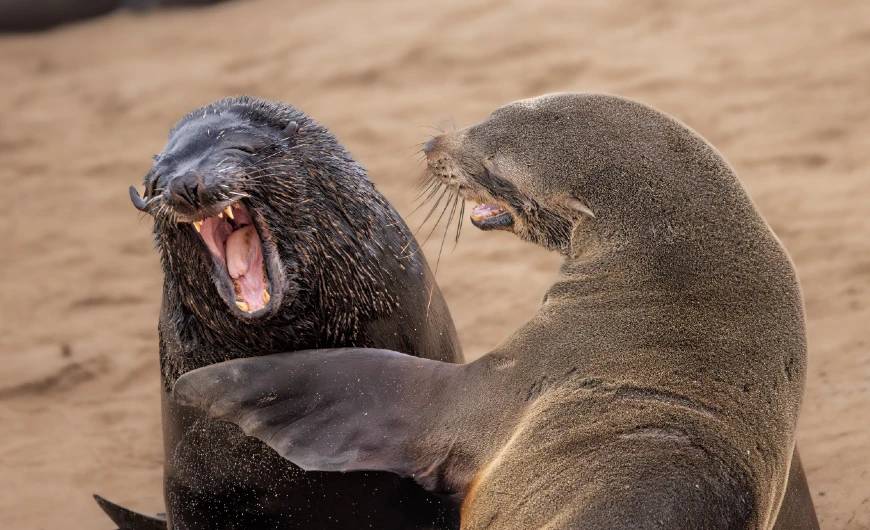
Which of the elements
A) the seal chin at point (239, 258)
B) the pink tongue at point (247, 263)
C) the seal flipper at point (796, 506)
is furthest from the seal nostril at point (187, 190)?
the seal flipper at point (796, 506)

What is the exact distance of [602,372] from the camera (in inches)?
127

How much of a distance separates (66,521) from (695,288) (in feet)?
11.1

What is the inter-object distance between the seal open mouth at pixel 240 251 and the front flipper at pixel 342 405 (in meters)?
0.33

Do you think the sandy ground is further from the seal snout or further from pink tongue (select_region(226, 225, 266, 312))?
the seal snout

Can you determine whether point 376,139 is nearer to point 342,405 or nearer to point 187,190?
point 187,190

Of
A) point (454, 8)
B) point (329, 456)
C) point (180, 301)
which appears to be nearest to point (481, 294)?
point (180, 301)

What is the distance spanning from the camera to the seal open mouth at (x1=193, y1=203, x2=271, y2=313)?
394 centimetres

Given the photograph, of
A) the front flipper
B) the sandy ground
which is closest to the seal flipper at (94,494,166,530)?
the sandy ground

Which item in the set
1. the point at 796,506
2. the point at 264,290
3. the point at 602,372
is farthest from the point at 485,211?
the point at 796,506

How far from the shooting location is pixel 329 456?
3.45 m

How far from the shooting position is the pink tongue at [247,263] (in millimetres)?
3949

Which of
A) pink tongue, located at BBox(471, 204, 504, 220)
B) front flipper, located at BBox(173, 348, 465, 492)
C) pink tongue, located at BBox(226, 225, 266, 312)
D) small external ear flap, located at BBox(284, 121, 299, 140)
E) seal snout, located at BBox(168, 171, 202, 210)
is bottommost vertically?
front flipper, located at BBox(173, 348, 465, 492)

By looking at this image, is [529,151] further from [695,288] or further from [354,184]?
[354,184]

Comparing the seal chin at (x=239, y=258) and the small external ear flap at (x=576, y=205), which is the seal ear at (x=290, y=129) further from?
the small external ear flap at (x=576, y=205)
